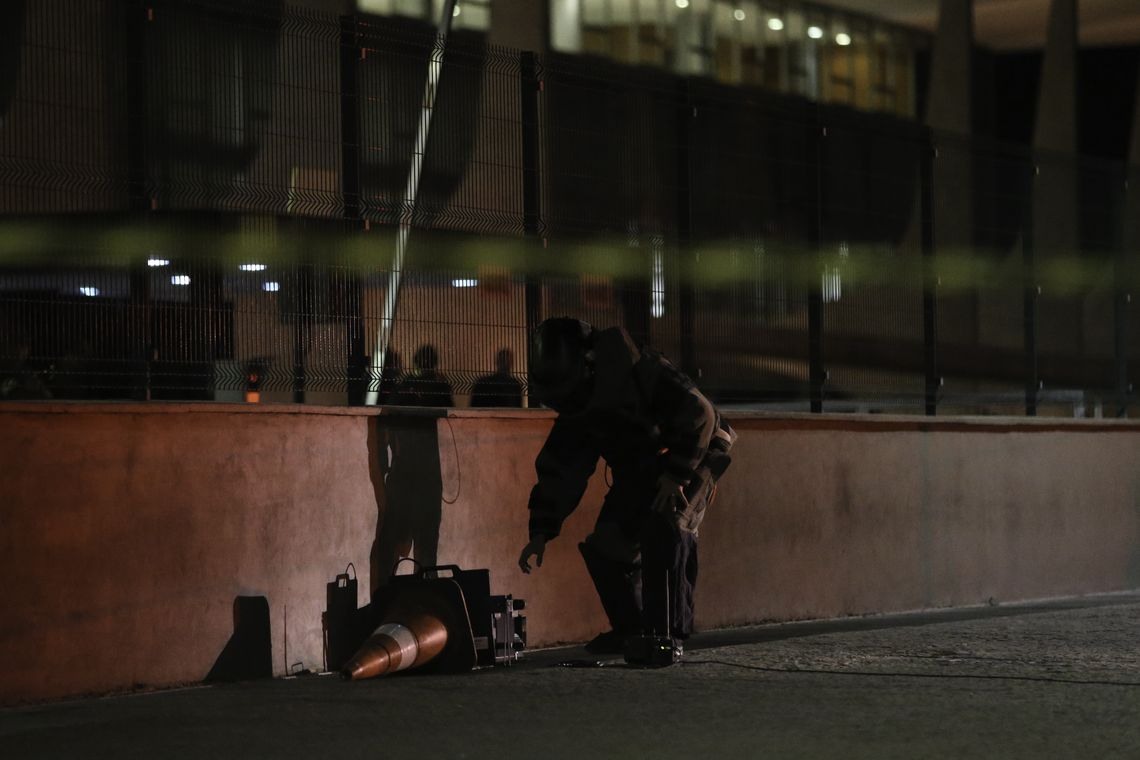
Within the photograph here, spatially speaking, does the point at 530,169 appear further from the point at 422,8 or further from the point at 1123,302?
the point at 422,8

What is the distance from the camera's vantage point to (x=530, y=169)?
37.3ft

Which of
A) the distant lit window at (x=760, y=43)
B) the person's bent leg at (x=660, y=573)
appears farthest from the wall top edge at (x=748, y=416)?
the distant lit window at (x=760, y=43)

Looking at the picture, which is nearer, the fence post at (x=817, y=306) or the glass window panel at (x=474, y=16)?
the fence post at (x=817, y=306)

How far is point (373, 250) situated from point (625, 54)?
29.5 meters

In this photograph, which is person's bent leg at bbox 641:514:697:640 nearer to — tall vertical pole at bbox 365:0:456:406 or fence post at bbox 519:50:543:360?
tall vertical pole at bbox 365:0:456:406

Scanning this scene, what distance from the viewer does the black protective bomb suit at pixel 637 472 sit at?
29.8ft

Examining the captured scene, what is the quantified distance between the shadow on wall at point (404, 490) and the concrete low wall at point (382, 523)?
0.01m

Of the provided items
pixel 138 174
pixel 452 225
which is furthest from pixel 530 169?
pixel 138 174

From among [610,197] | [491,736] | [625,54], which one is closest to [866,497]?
[610,197]

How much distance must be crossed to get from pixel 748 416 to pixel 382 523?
3.16m

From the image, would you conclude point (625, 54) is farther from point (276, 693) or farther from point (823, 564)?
point (276, 693)

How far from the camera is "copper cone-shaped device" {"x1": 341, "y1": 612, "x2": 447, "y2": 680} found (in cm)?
882

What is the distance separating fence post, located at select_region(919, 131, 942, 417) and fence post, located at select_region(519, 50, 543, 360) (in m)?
4.11

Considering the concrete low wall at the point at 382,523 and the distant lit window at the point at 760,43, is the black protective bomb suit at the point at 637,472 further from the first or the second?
the distant lit window at the point at 760,43
